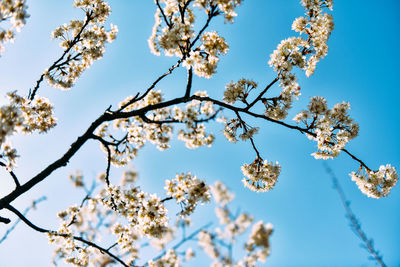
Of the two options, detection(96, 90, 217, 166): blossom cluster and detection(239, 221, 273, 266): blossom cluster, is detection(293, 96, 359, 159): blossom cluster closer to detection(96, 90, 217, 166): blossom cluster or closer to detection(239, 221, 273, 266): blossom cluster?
detection(96, 90, 217, 166): blossom cluster

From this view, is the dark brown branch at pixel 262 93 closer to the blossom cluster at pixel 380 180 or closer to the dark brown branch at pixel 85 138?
the dark brown branch at pixel 85 138

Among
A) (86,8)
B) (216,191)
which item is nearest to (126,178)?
(216,191)

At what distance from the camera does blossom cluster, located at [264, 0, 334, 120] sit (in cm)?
592

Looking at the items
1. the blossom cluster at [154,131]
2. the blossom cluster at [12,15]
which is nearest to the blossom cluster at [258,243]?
the blossom cluster at [154,131]

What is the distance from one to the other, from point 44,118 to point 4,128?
136 inches

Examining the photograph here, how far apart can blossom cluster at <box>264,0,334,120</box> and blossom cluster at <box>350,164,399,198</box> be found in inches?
104

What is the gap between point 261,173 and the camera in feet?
22.7

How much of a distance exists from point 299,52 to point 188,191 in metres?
4.16

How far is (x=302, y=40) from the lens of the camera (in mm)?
6293

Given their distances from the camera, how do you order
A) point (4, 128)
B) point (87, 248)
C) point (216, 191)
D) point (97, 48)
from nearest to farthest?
1. point (4, 128)
2. point (87, 248)
3. point (97, 48)
4. point (216, 191)

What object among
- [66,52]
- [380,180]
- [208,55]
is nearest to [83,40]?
[66,52]

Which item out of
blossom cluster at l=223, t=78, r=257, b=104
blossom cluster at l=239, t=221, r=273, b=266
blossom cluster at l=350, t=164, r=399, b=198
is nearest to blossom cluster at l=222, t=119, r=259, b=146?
blossom cluster at l=223, t=78, r=257, b=104

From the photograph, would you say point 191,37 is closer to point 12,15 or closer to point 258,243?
point 12,15

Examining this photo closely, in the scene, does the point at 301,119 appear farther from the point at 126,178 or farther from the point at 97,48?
the point at 126,178
